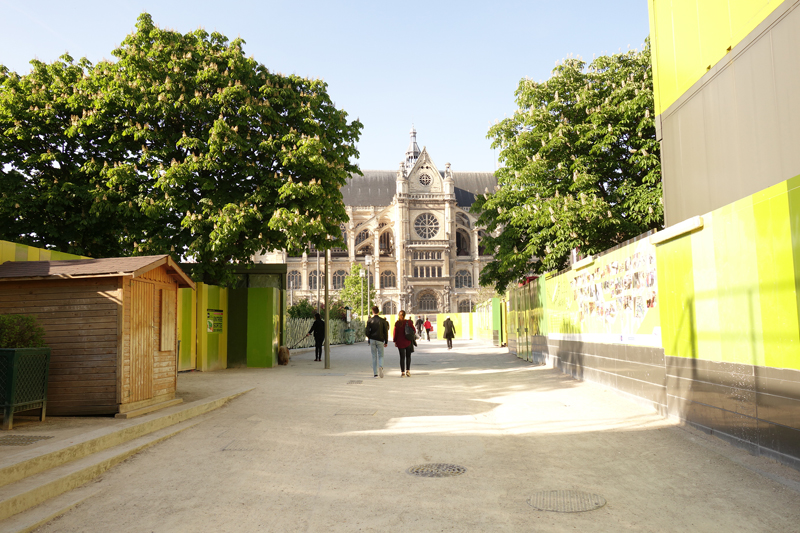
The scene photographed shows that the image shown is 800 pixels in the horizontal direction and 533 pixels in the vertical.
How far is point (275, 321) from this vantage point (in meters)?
18.8

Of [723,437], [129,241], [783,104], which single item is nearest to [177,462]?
[723,437]

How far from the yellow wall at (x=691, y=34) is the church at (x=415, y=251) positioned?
70481 millimetres

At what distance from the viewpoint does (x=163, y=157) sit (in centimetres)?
1644

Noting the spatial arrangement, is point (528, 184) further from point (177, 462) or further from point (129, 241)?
point (177, 462)

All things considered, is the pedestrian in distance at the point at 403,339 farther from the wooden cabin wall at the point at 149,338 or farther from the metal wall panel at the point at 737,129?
the metal wall panel at the point at 737,129

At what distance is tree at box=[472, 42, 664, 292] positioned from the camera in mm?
19219

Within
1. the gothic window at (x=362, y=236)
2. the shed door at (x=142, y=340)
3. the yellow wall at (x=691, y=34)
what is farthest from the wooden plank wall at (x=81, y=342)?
the gothic window at (x=362, y=236)

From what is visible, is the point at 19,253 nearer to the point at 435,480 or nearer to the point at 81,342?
the point at 81,342

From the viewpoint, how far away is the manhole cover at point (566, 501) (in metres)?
4.65

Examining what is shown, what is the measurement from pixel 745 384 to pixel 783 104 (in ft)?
9.09

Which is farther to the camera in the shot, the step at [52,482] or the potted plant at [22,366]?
the potted plant at [22,366]

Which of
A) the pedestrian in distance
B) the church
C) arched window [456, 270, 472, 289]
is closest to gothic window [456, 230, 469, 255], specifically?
the church

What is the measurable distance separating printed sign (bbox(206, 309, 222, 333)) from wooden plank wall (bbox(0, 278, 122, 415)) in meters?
8.73

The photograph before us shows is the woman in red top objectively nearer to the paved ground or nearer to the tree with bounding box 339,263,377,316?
the paved ground
